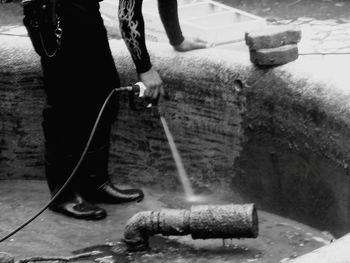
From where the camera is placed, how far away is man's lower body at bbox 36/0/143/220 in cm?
442

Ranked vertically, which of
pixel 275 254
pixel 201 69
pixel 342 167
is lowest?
pixel 275 254

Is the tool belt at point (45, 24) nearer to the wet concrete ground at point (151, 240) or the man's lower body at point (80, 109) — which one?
the man's lower body at point (80, 109)

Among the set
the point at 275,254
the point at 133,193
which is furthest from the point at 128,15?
the point at 275,254

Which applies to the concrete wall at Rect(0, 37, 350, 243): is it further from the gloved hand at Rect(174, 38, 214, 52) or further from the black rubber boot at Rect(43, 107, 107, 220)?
the black rubber boot at Rect(43, 107, 107, 220)

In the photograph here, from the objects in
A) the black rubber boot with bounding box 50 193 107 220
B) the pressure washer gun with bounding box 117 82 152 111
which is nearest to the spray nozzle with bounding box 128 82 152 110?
the pressure washer gun with bounding box 117 82 152 111

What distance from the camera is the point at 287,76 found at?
425 cm

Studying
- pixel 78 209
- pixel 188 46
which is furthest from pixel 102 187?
pixel 188 46

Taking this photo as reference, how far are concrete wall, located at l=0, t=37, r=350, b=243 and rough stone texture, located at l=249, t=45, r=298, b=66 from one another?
48 millimetres

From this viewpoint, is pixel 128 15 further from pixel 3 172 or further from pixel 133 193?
pixel 3 172

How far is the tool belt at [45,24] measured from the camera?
436 cm

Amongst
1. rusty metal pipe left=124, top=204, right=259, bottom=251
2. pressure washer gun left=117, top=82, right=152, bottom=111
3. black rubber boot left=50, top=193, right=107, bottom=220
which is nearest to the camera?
rusty metal pipe left=124, top=204, right=259, bottom=251

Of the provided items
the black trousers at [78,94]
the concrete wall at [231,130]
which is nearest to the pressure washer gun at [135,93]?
the black trousers at [78,94]

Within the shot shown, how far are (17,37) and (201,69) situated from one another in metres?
1.38

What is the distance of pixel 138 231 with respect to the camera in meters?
4.07
